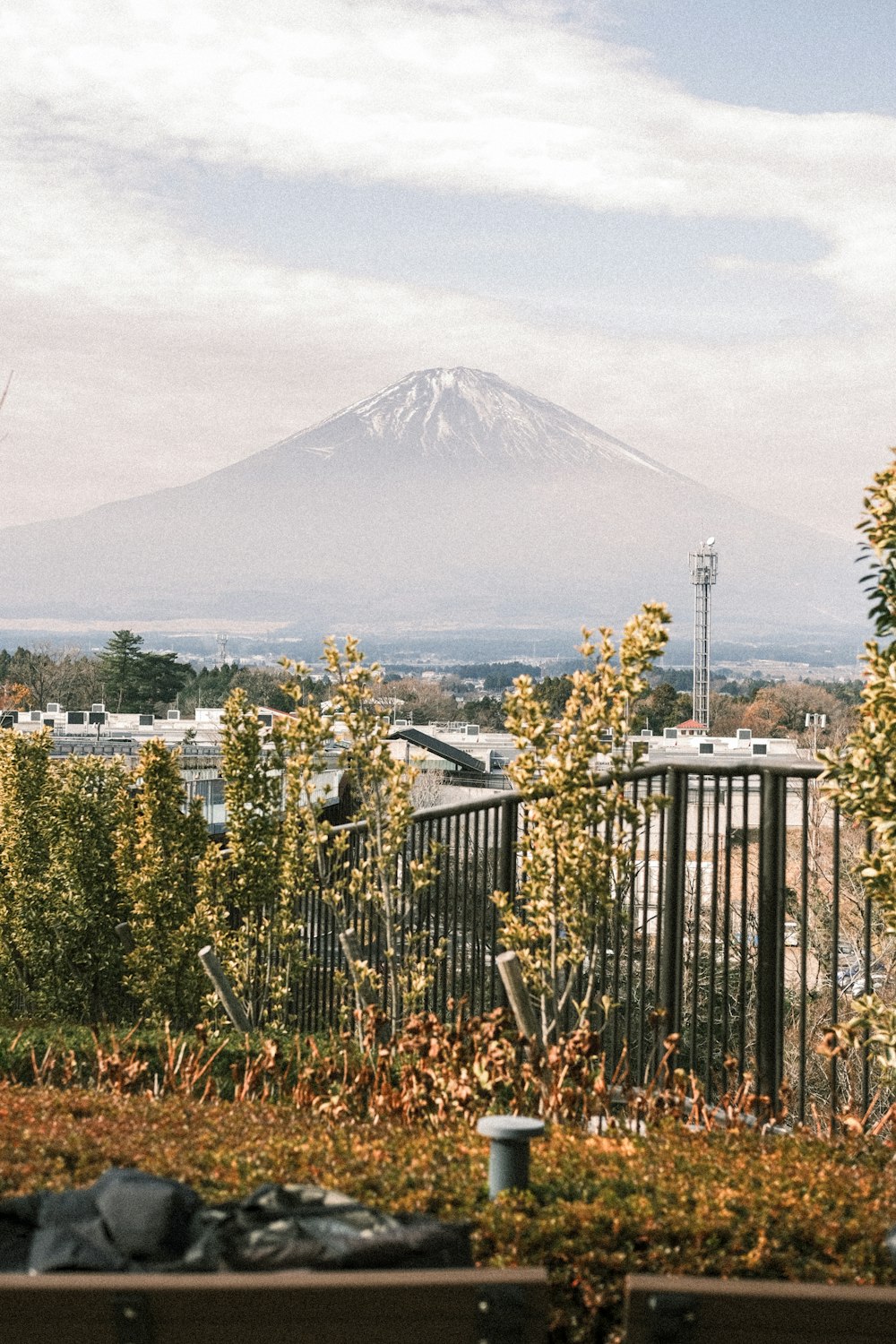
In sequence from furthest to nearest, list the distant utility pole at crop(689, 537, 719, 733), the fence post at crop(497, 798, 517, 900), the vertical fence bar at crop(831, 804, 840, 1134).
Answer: the distant utility pole at crop(689, 537, 719, 733)
the fence post at crop(497, 798, 517, 900)
the vertical fence bar at crop(831, 804, 840, 1134)

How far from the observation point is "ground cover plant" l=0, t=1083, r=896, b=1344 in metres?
2.89

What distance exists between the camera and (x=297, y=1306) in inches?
94.2

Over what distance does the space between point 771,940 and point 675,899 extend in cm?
41

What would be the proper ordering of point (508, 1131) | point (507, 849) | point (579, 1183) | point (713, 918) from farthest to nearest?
point (507, 849) → point (713, 918) → point (579, 1183) → point (508, 1131)

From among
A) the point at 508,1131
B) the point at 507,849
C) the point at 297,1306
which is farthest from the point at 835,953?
the point at 297,1306

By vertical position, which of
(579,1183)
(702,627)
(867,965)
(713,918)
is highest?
(702,627)

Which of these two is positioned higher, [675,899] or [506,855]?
[506,855]

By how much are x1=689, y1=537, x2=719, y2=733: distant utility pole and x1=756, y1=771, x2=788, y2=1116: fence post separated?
350 feet

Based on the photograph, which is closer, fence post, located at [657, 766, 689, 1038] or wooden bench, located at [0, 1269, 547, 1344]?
wooden bench, located at [0, 1269, 547, 1344]

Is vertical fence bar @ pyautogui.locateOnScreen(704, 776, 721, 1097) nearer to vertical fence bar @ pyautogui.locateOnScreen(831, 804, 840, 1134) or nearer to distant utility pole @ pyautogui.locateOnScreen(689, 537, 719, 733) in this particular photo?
vertical fence bar @ pyautogui.locateOnScreen(831, 804, 840, 1134)

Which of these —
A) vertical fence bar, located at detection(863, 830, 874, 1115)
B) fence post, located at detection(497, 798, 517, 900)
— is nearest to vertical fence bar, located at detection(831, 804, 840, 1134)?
vertical fence bar, located at detection(863, 830, 874, 1115)

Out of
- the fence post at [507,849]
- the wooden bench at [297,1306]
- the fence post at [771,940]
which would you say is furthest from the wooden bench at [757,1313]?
the fence post at [507,849]

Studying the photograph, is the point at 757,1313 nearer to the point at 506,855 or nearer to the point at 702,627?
the point at 506,855

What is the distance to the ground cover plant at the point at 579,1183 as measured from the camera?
2889mm
